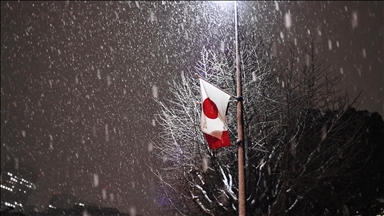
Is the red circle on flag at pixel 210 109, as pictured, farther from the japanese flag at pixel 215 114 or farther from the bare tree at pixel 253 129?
the bare tree at pixel 253 129

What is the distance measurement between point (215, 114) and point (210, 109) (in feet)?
0.48

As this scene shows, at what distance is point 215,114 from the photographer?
7.64 metres

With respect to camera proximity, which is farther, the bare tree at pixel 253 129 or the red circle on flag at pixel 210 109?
the bare tree at pixel 253 129

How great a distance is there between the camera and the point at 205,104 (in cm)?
775

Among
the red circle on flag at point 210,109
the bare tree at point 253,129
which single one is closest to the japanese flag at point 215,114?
the red circle on flag at point 210,109

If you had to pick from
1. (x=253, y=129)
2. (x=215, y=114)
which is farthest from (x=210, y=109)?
(x=253, y=129)

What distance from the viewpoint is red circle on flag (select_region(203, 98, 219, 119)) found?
7629mm

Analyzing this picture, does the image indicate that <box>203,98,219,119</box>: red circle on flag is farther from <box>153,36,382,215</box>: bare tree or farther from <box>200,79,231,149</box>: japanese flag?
<box>153,36,382,215</box>: bare tree

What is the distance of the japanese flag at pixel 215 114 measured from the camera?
299 inches

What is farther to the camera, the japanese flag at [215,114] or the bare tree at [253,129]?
the bare tree at [253,129]

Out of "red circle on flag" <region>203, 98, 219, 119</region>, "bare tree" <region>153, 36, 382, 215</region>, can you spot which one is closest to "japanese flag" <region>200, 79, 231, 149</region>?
"red circle on flag" <region>203, 98, 219, 119</region>

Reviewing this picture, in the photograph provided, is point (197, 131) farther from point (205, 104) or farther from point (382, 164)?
point (382, 164)

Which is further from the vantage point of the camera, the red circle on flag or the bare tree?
the bare tree

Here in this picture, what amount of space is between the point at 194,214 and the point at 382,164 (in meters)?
11.3
